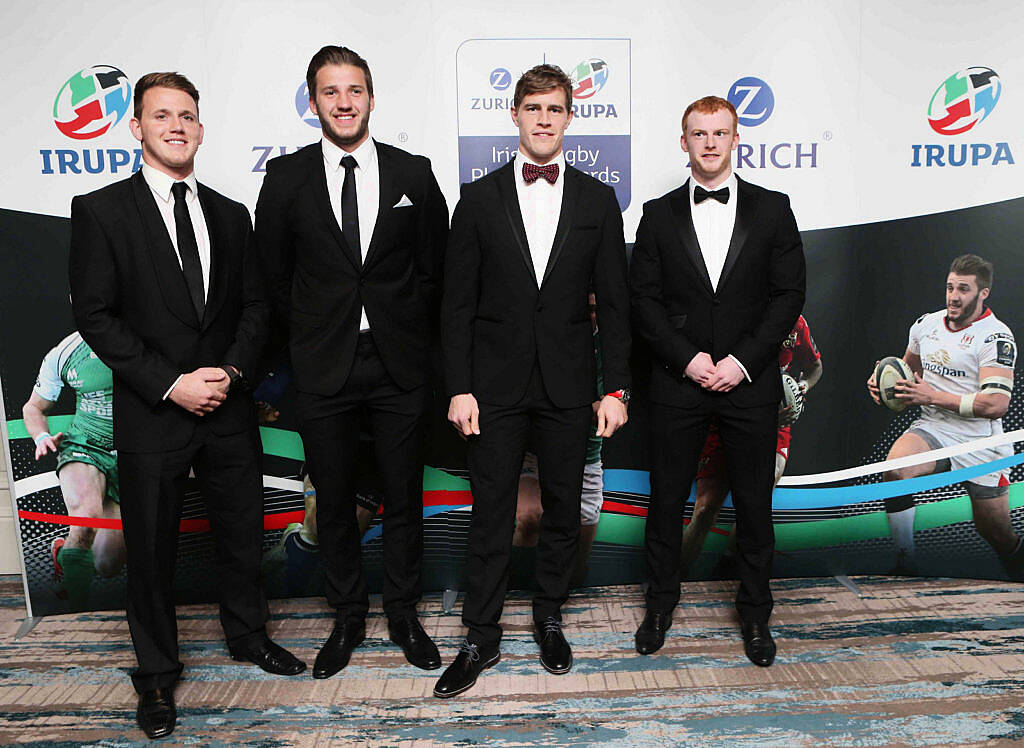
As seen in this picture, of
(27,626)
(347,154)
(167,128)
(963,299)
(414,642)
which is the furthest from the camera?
(963,299)

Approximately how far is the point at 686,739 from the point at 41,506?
272 centimetres

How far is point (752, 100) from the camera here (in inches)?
125

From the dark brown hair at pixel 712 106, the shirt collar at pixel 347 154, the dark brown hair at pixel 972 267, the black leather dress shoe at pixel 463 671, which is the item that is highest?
the dark brown hair at pixel 712 106

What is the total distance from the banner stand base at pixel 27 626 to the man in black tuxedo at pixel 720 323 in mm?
2473

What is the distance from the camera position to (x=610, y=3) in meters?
3.12

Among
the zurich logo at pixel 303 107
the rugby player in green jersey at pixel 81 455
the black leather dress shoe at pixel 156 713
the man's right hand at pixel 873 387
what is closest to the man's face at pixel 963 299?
the man's right hand at pixel 873 387

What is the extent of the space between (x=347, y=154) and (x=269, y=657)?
1794mm

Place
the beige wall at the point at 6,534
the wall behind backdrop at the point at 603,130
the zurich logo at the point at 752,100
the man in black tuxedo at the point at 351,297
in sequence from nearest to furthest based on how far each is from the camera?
the man in black tuxedo at the point at 351,297 < the wall behind backdrop at the point at 603,130 < the zurich logo at the point at 752,100 < the beige wall at the point at 6,534

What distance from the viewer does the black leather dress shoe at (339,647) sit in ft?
9.16

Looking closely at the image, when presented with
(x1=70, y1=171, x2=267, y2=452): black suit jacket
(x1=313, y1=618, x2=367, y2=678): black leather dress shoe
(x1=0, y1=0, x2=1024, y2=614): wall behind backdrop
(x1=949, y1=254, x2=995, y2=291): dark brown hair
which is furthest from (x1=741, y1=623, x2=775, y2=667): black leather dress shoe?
(x1=70, y1=171, x2=267, y2=452): black suit jacket

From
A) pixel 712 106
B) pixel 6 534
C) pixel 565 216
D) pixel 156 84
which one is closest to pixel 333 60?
pixel 156 84

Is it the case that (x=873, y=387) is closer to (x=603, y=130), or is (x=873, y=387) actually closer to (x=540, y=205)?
(x=603, y=130)

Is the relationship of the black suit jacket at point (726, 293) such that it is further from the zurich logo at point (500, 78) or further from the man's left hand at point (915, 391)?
the man's left hand at point (915, 391)

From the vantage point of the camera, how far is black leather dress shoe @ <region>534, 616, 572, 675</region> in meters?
2.79
